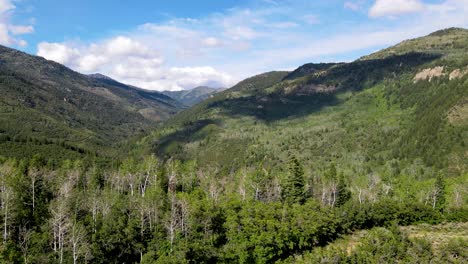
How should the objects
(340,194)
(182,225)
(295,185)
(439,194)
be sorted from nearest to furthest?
(182,225) → (295,185) → (340,194) → (439,194)

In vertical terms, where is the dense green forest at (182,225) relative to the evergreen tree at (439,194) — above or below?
above

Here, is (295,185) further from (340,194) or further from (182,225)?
(182,225)

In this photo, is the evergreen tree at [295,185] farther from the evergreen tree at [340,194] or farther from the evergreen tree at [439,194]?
the evergreen tree at [439,194]

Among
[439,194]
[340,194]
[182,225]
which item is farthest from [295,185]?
[439,194]

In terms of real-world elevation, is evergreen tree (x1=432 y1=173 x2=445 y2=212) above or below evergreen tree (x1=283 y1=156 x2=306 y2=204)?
below

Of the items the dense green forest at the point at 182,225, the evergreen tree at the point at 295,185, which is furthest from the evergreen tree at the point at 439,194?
the evergreen tree at the point at 295,185

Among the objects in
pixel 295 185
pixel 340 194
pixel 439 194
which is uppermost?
pixel 295 185

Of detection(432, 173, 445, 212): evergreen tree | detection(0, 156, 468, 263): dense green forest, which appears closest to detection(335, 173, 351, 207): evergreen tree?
detection(0, 156, 468, 263): dense green forest

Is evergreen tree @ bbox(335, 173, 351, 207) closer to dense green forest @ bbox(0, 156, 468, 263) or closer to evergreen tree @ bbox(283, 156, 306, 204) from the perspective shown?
dense green forest @ bbox(0, 156, 468, 263)

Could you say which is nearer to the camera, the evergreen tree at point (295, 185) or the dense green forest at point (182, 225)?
the dense green forest at point (182, 225)

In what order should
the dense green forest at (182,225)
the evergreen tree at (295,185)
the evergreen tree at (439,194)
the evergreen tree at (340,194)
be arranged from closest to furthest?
the dense green forest at (182,225) → the evergreen tree at (295,185) → the evergreen tree at (340,194) → the evergreen tree at (439,194)

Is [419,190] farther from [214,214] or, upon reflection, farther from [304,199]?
[214,214]

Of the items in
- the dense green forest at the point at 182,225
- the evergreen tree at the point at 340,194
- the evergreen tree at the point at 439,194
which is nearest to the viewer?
the dense green forest at the point at 182,225

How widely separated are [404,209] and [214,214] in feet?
207
